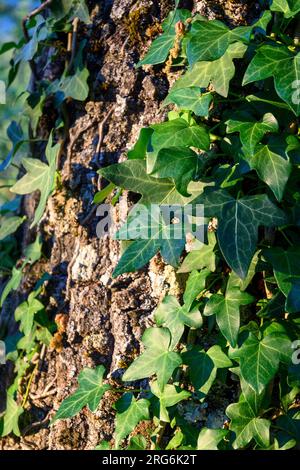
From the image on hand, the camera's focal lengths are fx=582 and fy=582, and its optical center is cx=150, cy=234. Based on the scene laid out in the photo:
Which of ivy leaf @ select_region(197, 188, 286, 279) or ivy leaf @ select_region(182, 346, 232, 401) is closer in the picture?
ivy leaf @ select_region(197, 188, 286, 279)

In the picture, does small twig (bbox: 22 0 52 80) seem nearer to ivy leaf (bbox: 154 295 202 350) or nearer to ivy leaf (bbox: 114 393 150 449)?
ivy leaf (bbox: 154 295 202 350)

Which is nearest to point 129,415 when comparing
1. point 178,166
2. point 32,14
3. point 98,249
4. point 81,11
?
point 98,249

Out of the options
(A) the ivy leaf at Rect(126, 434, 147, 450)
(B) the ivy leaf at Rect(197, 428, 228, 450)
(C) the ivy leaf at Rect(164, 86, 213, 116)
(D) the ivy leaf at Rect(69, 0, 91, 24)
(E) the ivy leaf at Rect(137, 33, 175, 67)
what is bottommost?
(A) the ivy leaf at Rect(126, 434, 147, 450)

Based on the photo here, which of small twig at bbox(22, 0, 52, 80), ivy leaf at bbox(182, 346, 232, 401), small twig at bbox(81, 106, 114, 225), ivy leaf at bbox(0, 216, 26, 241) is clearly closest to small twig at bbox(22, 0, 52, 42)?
small twig at bbox(22, 0, 52, 80)

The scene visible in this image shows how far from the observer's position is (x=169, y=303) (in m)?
1.22

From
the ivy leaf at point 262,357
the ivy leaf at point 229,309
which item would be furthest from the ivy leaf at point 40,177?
the ivy leaf at point 262,357

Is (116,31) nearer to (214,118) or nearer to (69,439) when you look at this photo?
(214,118)

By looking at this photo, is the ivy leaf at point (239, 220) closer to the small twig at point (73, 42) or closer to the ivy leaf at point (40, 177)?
the ivy leaf at point (40, 177)

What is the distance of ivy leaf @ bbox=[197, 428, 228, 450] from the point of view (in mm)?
1115

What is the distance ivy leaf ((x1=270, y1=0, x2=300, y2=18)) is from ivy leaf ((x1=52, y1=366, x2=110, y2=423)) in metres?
0.81

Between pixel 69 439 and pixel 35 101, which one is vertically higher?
pixel 35 101

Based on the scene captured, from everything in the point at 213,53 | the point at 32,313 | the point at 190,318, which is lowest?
the point at 32,313

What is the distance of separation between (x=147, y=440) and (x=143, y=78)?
2.70 feet
